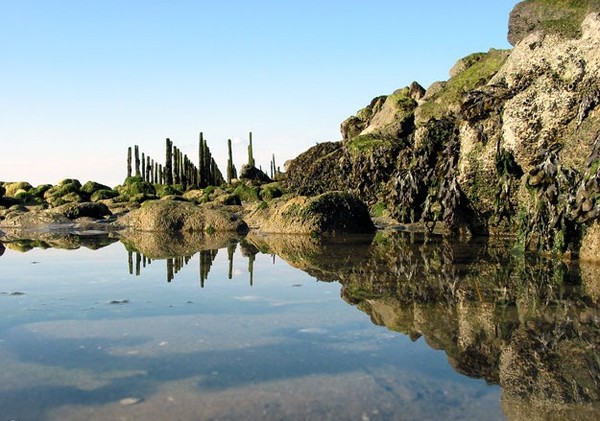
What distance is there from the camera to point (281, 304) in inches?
200

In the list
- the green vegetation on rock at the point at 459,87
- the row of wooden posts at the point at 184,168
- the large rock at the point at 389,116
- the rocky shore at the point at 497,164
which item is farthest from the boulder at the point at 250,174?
the green vegetation on rock at the point at 459,87

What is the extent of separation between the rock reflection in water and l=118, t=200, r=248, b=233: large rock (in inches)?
233

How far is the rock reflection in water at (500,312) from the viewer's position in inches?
116

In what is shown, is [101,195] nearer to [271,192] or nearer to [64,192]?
[64,192]

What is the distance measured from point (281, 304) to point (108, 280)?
2.36 metres

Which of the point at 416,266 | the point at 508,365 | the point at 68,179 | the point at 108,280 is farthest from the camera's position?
the point at 68,179

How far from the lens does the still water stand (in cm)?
271

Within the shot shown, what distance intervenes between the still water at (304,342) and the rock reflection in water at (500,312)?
0.5 inches

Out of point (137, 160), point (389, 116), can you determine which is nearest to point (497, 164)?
point (389, 116)

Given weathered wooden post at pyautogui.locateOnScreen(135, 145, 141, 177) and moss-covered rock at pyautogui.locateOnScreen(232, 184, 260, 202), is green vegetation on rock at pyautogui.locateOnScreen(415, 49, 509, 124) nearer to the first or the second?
moss-covered rock at pyautogui.locateOnScreen(232, 184, 260, 202)

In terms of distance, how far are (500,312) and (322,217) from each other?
832cm

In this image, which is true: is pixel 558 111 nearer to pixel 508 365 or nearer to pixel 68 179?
pixel 508 365

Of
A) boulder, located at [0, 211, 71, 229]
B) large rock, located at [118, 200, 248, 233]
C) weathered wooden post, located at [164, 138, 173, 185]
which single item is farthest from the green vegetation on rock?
weathered wooden post, located at [164, 138, 173, 185]

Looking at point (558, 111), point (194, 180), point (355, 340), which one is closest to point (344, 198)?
point (558, 111)
